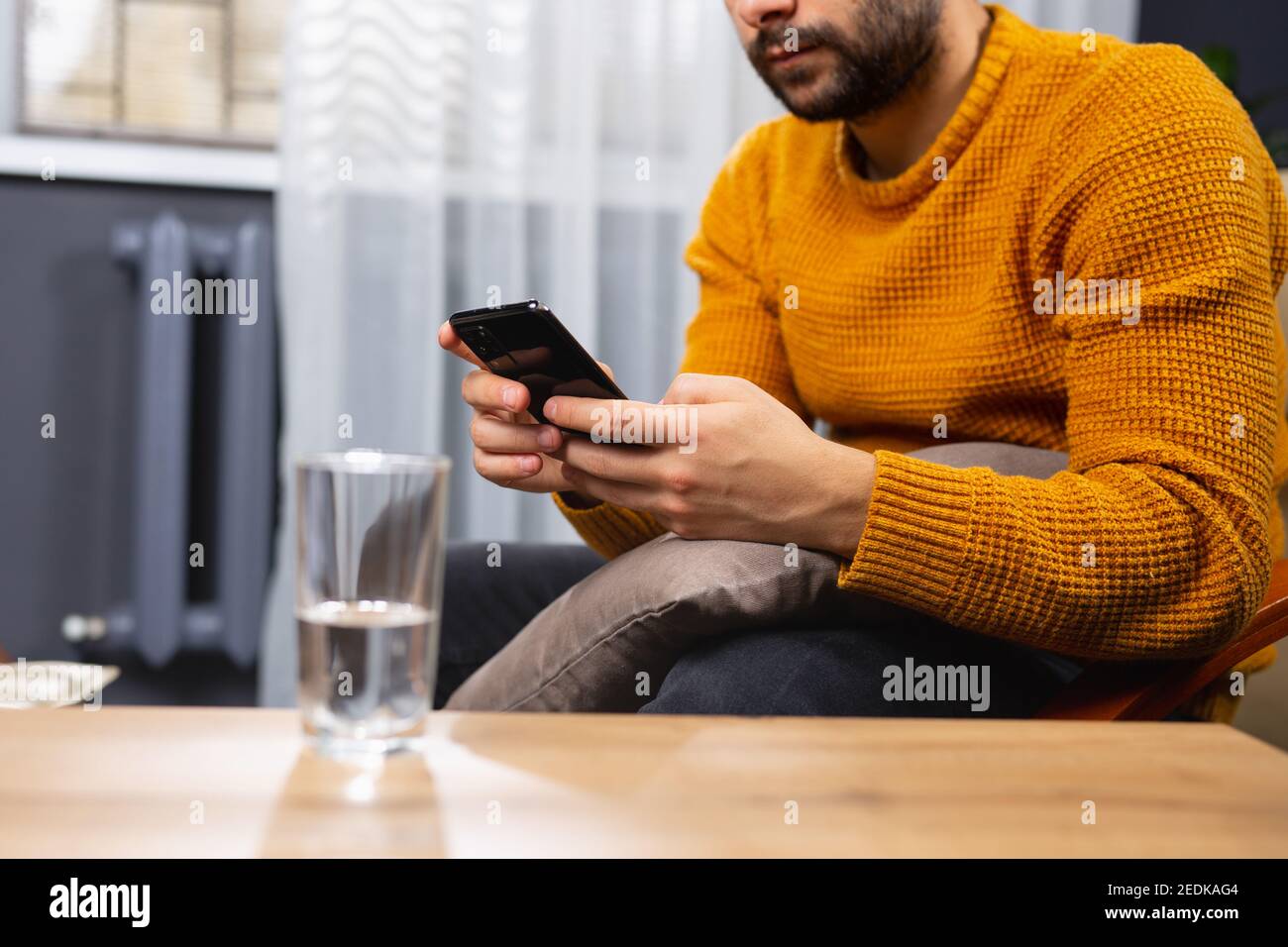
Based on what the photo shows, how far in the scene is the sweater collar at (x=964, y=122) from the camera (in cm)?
100

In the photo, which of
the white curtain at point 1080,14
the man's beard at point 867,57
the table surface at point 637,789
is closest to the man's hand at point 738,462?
the table surface at point 637,789

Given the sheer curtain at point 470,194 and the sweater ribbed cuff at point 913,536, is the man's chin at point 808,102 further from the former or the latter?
the sheer curtain at point 470,194

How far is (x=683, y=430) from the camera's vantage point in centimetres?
77

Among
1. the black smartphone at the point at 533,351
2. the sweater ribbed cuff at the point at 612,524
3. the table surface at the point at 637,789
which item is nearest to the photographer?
the table surface at the point at 637,789

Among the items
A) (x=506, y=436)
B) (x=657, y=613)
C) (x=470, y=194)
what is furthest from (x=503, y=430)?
(x=470, y=194)

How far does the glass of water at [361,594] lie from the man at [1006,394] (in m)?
0.30

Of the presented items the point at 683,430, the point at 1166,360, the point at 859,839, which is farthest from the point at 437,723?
the point at 1166,360

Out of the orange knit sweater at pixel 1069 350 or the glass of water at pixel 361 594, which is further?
the orange knit sweater at pixel 1069 350

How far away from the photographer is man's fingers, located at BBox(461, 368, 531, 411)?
80 centimetres

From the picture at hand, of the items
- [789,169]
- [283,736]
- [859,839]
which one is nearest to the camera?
[859,839]

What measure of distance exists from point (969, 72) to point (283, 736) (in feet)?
2.98

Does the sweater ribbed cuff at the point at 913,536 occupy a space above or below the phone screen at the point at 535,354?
below

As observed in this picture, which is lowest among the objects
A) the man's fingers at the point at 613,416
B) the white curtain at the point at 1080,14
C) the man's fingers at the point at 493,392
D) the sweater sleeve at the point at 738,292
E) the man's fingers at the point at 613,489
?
the man's fingers at the point at 613,489

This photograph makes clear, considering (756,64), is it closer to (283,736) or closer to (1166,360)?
(1166,360)
